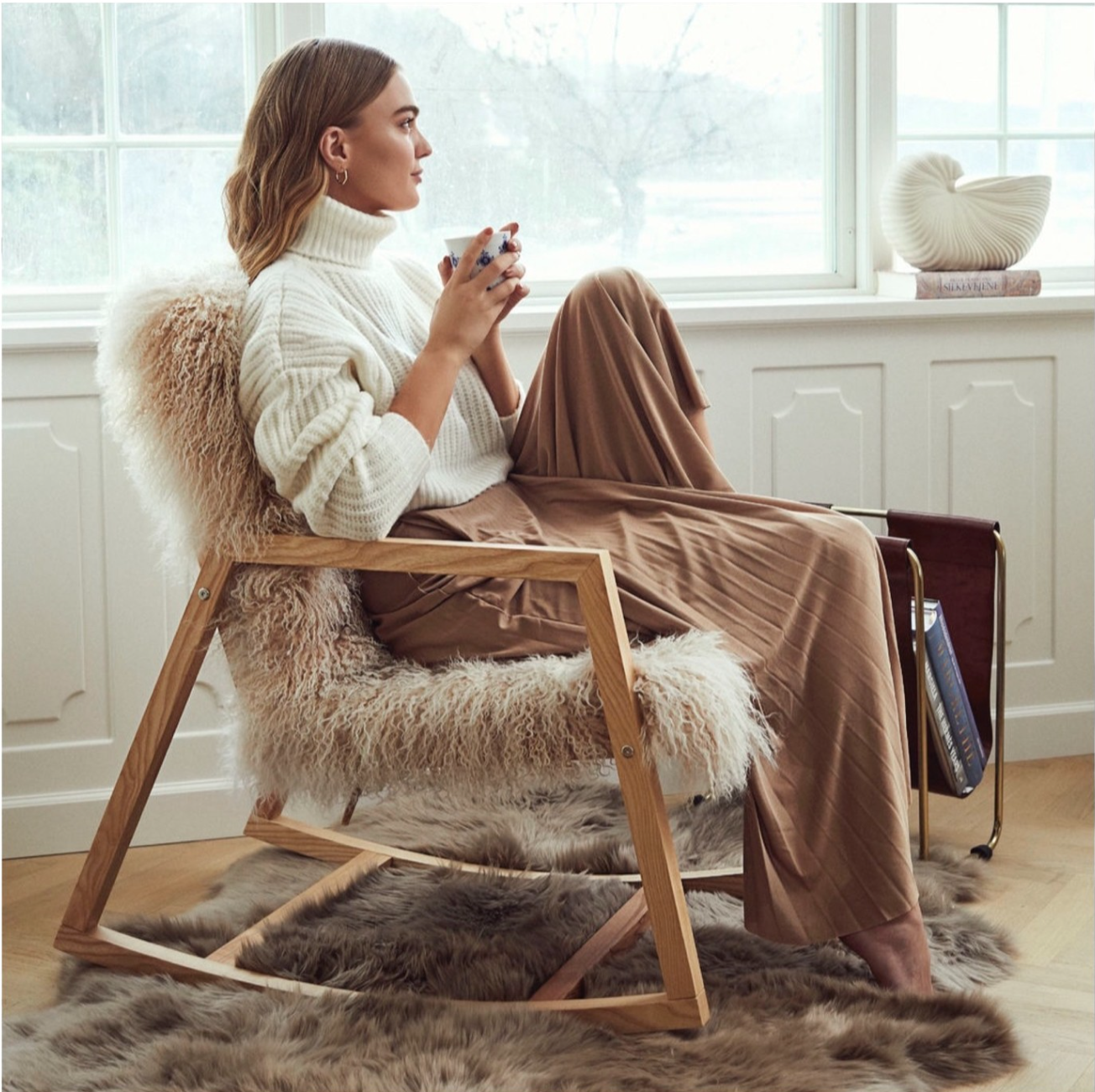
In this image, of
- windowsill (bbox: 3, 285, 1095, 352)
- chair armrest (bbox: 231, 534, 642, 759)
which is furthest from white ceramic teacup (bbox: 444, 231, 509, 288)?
windowsill (bbox: 3, 285, 1095, 352)

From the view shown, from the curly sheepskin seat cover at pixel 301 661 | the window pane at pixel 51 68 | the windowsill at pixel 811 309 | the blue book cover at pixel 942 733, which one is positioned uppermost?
the window pane at pixel 51 68

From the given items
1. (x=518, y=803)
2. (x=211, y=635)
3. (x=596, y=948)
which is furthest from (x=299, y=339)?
(x=518, y=803)

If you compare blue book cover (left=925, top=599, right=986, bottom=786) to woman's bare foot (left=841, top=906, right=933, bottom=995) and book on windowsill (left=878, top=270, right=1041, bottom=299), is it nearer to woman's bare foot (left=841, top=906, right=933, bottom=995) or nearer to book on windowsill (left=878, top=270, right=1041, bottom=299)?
woman's bare foot (left=841, top=906, right=933, bottom=995)

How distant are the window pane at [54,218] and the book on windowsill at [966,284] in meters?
1.54

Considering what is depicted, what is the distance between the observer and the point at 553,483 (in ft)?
6.82

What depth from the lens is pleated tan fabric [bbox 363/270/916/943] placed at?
1.76 meters

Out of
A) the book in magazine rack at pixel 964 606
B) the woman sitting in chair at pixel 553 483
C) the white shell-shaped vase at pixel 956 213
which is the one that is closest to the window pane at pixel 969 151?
the white shell-shaped vase at pixel 956 213

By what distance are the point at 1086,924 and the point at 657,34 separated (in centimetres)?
185

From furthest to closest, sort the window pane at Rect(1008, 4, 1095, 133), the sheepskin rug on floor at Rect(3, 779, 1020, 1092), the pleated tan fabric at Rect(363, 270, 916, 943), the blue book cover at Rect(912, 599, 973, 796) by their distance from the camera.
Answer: the window pane at Rect(1008, 4, 1095, 133), the blue book cover at Rect(912, 599, 973, 796), the pleated tan fabric at Rect(363, 270, 916, 943), the sheepskin rug on floor at Rect(3, 779, 1020, 1092)

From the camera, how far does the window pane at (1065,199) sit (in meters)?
3.10

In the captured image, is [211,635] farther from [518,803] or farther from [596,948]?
[518,803]

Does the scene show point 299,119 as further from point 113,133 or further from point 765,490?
point 765,490

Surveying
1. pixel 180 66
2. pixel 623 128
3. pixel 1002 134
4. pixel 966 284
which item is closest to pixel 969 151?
pixel 1002 134

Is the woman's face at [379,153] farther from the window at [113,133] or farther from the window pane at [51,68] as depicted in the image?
the window pane at [51,68]
